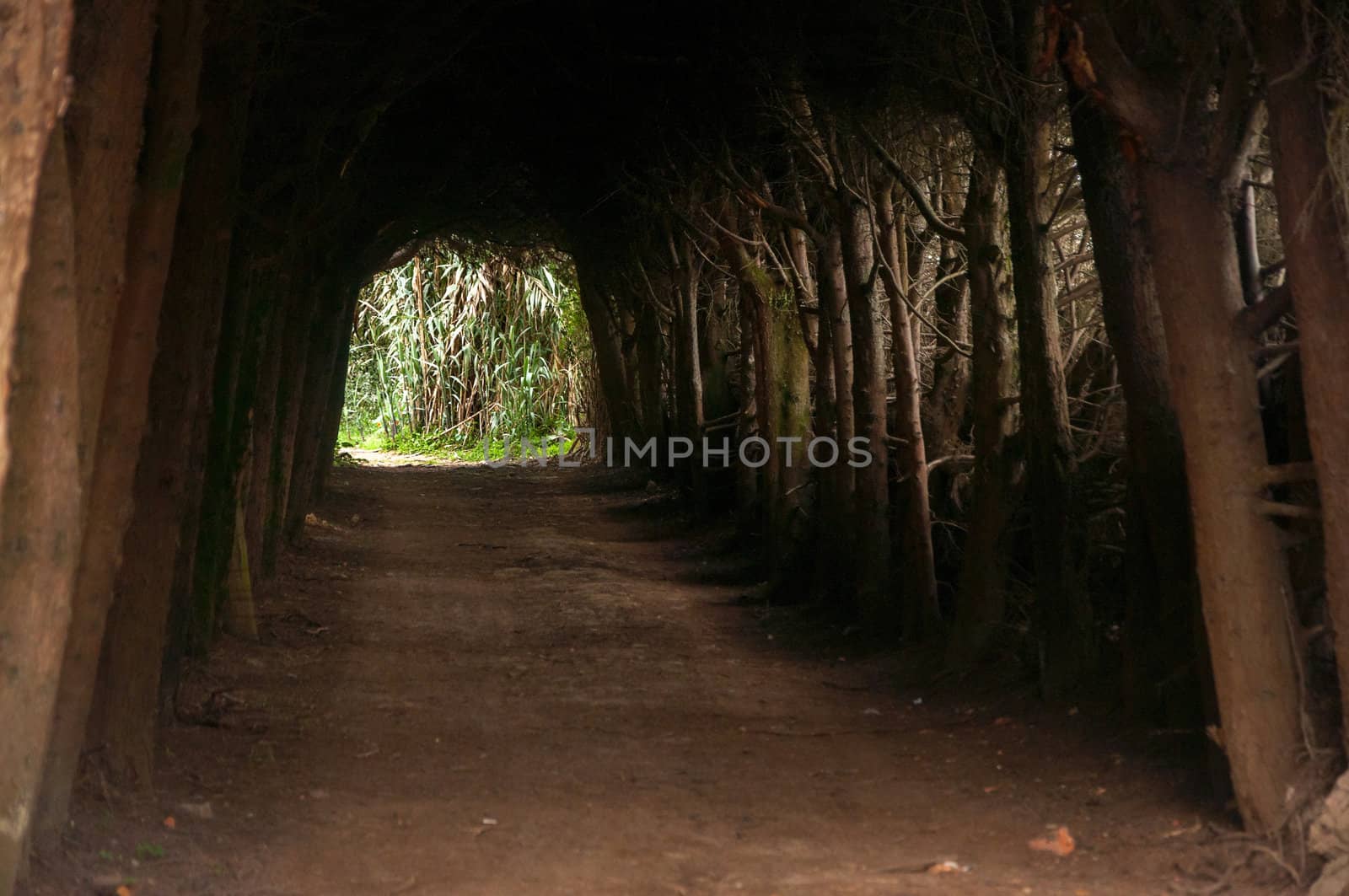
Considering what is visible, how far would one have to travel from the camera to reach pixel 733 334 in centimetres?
2164

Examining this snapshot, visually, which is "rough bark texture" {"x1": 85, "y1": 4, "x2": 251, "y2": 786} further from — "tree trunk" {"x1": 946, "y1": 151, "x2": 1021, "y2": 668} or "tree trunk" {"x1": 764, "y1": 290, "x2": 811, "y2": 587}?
"tree trunk" {"x1": 764, "y1": 290, "x2": 811, "y2": 587}

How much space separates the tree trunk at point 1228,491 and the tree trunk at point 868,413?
17.8ft

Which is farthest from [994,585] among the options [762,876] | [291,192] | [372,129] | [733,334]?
[733,334]

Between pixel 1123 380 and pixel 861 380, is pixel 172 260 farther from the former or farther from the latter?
pixel 861 380

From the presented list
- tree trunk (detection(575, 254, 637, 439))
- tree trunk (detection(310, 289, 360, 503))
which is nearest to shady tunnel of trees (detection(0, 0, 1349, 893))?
tree trunk (detection(310, 289, 360, 503))

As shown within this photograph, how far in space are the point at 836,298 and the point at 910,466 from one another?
6.86 feet

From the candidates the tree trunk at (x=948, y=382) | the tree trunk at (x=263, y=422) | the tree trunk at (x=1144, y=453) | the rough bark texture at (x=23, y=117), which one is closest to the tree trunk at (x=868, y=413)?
the tree trunk at (x=948, y=382)

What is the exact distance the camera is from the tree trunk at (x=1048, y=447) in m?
8.41

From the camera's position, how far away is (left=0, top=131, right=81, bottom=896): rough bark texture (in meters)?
4.22

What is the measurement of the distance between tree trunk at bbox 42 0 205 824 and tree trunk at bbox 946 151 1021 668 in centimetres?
516

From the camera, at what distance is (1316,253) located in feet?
17.2

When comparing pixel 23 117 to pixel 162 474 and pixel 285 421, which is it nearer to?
pixel 162 474

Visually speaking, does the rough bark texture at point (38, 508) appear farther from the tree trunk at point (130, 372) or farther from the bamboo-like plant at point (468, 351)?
the bamboo-like plant at point (468, 351)

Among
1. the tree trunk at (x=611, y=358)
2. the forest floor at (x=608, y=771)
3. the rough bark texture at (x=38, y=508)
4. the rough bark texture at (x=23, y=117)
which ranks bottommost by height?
the forest floor at (x=608, y=771)
